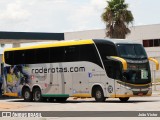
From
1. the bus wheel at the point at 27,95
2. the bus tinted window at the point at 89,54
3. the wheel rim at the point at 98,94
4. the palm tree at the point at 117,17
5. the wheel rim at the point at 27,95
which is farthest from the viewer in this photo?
the palm tree at the point at 117,17

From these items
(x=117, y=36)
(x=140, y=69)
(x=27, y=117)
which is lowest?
(x=27, y=117)

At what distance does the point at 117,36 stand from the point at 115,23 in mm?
1424

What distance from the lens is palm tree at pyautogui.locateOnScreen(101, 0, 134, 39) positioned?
55.0 metres

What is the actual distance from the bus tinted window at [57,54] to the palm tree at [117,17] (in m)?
25.6

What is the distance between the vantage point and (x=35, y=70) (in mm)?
31094

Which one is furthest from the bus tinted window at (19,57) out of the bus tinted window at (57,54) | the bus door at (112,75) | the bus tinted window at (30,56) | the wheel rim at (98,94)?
the bus door at (112,75)

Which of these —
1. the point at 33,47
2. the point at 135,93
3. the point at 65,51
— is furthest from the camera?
the point at 33,47

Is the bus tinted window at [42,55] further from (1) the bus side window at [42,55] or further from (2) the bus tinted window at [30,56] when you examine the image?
(2) the bus tinted window at [30,56]

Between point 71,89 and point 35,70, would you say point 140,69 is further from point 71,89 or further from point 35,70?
point 35,70

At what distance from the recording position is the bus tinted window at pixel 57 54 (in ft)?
96.3

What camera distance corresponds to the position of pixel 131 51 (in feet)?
90.4

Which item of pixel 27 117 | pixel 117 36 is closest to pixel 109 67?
pixel 27 117

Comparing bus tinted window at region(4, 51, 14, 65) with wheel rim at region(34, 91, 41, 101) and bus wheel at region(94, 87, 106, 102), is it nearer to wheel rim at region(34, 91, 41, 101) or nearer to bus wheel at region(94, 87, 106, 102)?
wheel rim at region(34, 91, 41, 101)

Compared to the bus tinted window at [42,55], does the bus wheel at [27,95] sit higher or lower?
lower
